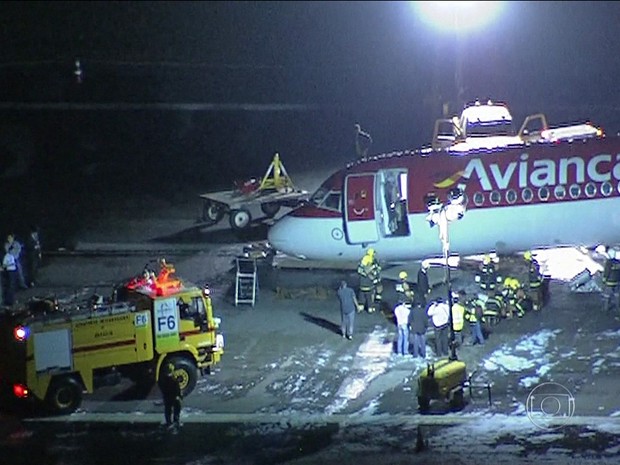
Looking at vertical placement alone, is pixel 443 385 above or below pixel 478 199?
below

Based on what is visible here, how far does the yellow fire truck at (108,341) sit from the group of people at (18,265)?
6.63 metres

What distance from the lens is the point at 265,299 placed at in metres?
28.1

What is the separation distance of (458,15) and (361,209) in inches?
1468

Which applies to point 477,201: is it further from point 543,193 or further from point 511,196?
point 543,193

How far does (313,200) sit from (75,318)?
9.12 meters

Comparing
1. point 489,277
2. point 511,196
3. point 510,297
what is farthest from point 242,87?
point 510,297

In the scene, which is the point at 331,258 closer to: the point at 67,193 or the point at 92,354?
the point at 92,354

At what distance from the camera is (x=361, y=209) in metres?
27.6

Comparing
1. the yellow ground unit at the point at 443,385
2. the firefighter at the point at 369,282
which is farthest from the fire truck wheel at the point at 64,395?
the firefighter at the point at 369,282

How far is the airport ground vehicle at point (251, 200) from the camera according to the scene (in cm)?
3406

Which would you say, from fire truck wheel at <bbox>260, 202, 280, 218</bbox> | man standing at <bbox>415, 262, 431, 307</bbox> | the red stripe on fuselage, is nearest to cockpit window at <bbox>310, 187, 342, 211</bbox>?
the red stripe on fuselage

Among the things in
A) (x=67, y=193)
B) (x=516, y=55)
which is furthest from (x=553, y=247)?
(x=516, y=55)

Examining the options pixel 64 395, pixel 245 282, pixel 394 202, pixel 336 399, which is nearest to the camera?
pixel 64 395

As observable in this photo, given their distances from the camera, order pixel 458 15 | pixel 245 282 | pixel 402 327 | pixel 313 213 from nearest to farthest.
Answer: pixel 402 327, pixel 245 282, pixel 313 213, pixel 458 15
